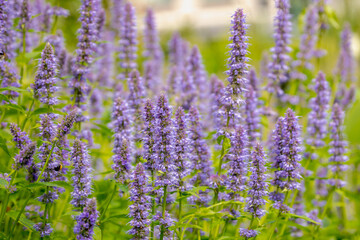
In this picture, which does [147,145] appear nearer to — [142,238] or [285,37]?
[142,238]

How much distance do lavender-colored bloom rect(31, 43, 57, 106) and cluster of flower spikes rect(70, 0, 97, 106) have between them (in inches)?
38.9

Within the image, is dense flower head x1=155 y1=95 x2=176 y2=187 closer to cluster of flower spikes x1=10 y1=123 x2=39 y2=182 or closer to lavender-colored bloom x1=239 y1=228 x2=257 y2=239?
lavender-colored bloom x1=239 y1=228 x2=257 y2=239

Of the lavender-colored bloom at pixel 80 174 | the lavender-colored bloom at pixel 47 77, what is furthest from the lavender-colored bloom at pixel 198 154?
the lavender-colored bloom at pixel 47 77

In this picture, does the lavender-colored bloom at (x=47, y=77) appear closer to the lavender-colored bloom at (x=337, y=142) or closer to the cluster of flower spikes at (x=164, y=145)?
the cluster of flower spikes at (x=164, y=145)

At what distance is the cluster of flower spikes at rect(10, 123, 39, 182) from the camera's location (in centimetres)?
388


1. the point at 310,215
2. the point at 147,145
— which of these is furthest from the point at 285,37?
the point at 147,145

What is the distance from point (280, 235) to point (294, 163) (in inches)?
55.9

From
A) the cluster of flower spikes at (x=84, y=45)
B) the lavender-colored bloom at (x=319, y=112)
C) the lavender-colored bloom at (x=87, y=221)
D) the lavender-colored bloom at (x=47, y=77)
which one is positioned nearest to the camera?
the lavender-colored bloom at (x=87, y=221)

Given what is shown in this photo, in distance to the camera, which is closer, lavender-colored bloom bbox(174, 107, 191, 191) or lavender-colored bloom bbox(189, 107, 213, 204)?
lavender-colored bloom bbox(174, 107, 191, 191)

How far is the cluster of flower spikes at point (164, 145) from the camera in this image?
13.3 feet

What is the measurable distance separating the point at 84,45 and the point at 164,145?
209 cm

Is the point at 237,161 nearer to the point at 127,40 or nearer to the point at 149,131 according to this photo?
the point at 149,131

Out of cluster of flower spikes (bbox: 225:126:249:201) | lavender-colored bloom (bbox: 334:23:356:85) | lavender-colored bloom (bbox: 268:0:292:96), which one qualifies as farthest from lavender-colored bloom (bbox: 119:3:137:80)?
lavender-colored bloom (bbox: 334:23:356:85)

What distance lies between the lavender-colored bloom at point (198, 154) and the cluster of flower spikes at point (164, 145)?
1.95ft
